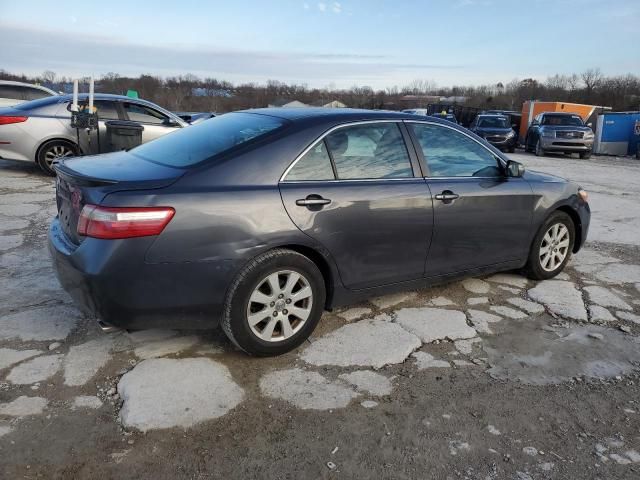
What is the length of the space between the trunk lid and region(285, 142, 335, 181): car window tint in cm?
70

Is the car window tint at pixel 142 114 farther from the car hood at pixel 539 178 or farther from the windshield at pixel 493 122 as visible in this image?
the windshield at pixel 493 122

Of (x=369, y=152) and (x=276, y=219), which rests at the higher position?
(x=369, y=152)

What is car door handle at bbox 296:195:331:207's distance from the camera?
3.25 meters

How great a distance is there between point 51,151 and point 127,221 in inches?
294

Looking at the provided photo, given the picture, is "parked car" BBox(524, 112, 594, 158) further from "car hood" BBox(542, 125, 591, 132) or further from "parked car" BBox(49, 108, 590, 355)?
"parked car" BBox(49, 108, 590, 355)

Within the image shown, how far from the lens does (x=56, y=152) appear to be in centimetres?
920

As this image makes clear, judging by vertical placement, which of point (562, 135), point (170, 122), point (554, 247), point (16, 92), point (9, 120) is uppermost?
point (16, 92)

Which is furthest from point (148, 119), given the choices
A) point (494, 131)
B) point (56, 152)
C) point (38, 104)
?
point (494, 131)

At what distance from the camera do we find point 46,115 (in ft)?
29.4

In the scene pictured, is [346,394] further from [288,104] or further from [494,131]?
[288,104]

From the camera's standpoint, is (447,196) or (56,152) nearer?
(447,196)

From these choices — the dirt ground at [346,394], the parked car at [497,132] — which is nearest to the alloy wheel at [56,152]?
the dirt ground at [346,394]

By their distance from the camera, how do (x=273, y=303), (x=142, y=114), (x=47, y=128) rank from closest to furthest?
1. (x=273, y=303)
2. (x=47, y=128)
3. (x=142, y=114)

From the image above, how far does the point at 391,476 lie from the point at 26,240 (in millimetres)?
4746
